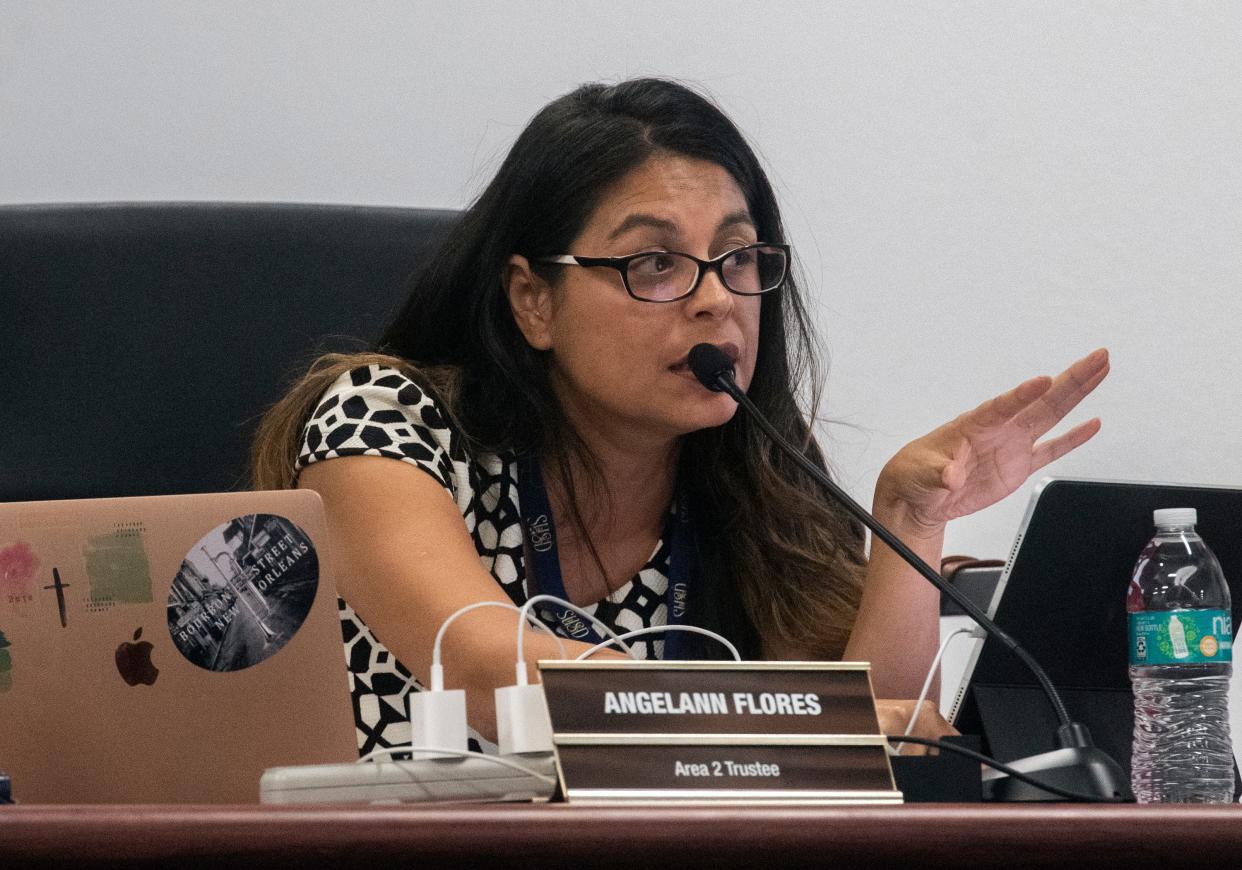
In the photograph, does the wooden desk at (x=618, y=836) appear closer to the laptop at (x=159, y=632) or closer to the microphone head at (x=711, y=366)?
the laptop at (x=159, y=632)

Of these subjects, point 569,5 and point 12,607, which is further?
point 569,5

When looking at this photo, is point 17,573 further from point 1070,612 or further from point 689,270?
point 689,270

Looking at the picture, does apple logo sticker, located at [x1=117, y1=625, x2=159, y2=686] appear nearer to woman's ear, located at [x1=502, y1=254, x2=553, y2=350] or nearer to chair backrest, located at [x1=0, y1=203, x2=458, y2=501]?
Answer: chair backrest, located at [x1=0, y1=203, x2=458, y2=501]

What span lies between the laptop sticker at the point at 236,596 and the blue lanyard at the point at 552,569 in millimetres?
623

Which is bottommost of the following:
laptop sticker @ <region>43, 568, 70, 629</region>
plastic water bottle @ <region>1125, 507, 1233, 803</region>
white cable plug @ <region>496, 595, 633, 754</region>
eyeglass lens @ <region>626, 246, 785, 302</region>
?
plastic water bottle @ <region>1125, 507, 1233, 803</region>

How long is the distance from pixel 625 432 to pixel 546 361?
0.12 meters

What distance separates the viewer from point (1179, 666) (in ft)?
3.12


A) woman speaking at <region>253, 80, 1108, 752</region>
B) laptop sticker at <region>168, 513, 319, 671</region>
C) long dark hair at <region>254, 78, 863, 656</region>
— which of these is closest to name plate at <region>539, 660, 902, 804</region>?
laptop sticker at <region>168, 513, 319, 671</region>

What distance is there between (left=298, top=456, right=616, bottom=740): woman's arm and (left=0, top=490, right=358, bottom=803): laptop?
8.5 inches

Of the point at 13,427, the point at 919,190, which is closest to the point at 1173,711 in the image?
the point at 13,427

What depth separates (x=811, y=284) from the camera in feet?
6.65

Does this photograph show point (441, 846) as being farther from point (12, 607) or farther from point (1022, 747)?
point (1022, 747)

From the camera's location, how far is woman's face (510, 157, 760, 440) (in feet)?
4.43

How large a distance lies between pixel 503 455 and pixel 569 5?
79cm
